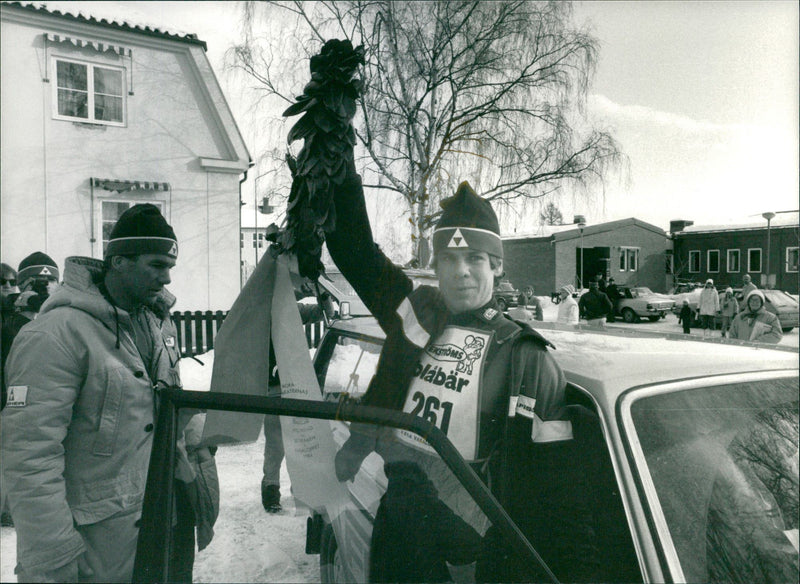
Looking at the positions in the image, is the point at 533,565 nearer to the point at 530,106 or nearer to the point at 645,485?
the point at 645,485

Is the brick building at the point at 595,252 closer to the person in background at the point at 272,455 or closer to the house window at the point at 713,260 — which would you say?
the house window at the point at 713,260

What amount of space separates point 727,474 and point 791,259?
59 cm

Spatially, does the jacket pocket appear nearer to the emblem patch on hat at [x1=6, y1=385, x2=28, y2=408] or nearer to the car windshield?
the emblem patch on hat at [x1=6, y1=385, x2=28, y2=408]

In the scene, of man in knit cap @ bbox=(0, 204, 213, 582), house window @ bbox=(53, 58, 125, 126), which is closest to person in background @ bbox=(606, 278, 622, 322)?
man in knit cap @ bbox=(0, 204, 213, 582)

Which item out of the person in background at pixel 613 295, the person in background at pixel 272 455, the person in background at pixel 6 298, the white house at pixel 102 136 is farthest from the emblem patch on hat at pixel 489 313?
the person in background at pixel 6 298

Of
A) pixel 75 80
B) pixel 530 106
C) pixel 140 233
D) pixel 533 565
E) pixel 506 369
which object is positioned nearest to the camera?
pixel 533 565

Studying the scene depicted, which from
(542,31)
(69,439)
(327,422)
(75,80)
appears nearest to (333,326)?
(69,439)

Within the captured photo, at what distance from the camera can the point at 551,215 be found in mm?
1486

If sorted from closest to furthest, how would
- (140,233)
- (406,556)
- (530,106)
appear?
(406,556)
(530,106)
(140,233)

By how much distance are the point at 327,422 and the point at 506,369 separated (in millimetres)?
510

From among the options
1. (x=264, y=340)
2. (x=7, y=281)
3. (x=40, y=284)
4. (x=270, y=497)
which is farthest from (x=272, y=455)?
(x=7, y=281)

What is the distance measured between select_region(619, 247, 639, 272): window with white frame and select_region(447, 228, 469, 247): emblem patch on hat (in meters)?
0.52

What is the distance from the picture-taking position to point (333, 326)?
7.20 ft

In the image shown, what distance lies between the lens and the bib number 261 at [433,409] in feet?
4.20
